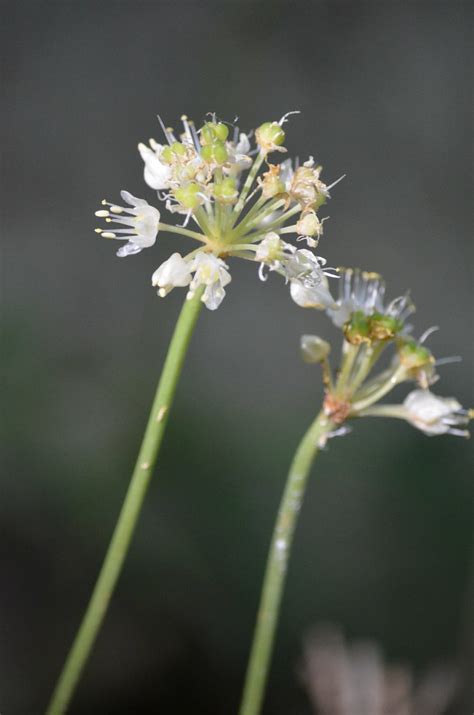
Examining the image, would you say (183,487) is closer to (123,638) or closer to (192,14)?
(123,638)

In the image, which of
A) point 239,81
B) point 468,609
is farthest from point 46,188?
point 468,609

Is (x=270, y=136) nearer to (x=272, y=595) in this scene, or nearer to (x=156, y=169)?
(x=156, y=169)

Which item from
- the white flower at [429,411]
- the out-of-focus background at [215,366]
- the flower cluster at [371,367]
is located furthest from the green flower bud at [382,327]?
the out-of-focus background at [215,366]

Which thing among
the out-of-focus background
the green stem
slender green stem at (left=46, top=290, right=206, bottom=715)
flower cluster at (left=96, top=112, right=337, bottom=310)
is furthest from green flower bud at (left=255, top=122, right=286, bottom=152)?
the out-of-focus background

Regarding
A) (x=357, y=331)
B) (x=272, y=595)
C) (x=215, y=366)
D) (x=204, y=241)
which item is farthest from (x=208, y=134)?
(x=215, y=366)

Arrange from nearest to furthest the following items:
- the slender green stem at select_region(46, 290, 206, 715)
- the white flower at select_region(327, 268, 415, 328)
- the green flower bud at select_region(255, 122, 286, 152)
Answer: the slender green stem at select_region(46, 290, 206, 715)
the green flower bud at select_region(255, 122, 286, 152)
the white flower at select_region(327, 268, 415, 328)

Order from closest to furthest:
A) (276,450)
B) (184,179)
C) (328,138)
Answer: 1. (184,179)
2. (276,450)
3. (328,138)

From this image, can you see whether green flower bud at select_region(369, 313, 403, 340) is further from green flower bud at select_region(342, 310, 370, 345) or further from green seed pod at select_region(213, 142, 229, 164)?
green seed pod at select_region(213, 142, 229, 164)
